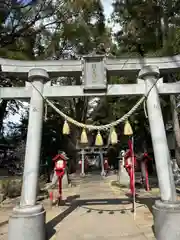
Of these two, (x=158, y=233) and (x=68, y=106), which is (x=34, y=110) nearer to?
(x=158, y=233)

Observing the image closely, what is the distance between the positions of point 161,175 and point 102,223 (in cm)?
230

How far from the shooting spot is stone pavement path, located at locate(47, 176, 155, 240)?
548 centimetres

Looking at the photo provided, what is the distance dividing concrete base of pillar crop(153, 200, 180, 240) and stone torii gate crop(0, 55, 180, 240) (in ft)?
0.06

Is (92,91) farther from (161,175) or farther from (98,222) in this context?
(98,222)

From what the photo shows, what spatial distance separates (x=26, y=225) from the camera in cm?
479

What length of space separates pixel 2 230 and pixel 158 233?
3.86 metres

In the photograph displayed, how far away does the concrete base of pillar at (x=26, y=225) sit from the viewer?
4.77 meters

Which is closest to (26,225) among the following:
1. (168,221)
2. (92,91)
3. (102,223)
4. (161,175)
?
(102,223)

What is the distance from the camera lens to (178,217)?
15.9 feet

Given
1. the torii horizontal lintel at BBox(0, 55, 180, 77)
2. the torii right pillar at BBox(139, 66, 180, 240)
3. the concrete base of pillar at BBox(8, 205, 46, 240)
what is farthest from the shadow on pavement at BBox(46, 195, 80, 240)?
the torii horizontal lintel at BBox(0, 55, 180, 77)

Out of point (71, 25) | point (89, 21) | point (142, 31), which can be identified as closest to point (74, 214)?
Answer: point (142, 31)

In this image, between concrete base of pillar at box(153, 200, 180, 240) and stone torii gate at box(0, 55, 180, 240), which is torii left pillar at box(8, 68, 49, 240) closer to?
stone torii gate at box(0, 55, 180, 240)

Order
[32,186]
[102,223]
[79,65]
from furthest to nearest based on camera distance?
1. [102,223]
2. [79,65]
3. [32,186]

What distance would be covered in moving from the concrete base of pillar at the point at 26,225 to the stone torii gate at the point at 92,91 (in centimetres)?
2
